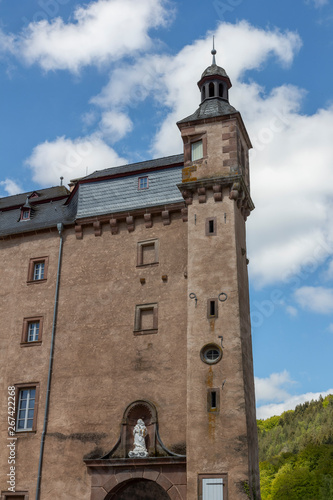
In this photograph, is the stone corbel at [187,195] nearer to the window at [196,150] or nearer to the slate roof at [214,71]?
the window at [196,150]

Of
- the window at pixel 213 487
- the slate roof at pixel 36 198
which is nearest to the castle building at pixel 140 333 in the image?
the window at pixel 213 487

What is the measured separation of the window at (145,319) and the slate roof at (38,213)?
6375 mm

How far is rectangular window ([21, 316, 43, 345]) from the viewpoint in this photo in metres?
27.0

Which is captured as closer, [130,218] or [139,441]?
[139,441]

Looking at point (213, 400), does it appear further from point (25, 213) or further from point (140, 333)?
point (25, 213)

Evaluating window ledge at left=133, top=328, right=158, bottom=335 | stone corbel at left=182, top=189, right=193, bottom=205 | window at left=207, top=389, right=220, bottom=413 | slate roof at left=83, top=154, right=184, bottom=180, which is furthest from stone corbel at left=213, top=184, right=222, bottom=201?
window at left=207, top=389, right=220, bottom=413

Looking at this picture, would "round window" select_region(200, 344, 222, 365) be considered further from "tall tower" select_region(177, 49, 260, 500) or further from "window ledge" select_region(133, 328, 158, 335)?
"window ledge" select_region(133, 328, 158, 335)

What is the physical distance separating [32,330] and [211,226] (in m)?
10.0

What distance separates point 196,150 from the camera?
2706 cm

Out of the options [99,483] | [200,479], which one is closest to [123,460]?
[99,483]

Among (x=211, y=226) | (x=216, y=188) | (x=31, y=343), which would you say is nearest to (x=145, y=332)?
(x=211, y=226)

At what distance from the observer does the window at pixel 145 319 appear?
2517 cm

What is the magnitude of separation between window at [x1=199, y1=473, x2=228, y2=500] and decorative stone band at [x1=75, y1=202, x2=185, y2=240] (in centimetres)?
1137

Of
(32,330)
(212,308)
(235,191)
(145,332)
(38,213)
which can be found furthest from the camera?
(38,213)
